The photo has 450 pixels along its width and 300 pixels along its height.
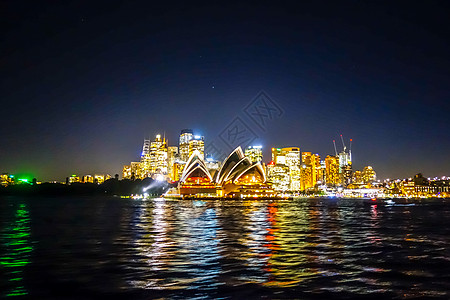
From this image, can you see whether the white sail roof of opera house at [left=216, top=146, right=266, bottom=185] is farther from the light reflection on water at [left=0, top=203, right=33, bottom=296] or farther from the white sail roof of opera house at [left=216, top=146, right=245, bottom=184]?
the light reflection on water at [left=0, top=203, right=33, bottom=296]

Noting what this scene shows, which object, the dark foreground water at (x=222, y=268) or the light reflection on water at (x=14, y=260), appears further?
the light reflection on water at (x=14, y=260)

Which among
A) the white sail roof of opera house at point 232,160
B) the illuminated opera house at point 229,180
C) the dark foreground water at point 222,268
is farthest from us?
the illuminated opera house at point 229,180

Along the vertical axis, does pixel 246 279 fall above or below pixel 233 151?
below

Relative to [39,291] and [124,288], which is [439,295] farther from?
[39,291]

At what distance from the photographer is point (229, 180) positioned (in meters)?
148

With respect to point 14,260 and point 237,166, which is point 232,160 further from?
point 14,260

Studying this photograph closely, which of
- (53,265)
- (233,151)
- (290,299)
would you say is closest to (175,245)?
(53,265)

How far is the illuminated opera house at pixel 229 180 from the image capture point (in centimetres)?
14262

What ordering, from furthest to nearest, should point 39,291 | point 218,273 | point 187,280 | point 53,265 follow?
point 53,265 < point 218,273 < point 187,280 < point 39,291

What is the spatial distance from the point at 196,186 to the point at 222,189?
9.79 m

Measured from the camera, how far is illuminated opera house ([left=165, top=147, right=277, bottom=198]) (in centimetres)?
14262

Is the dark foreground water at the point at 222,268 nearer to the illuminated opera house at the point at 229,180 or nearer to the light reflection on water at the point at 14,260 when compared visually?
the light reflection on water at the point at 14,260

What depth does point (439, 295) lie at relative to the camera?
1154 cm

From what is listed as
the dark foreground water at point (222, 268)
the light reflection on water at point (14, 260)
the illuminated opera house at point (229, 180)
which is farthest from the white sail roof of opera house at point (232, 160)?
the dark foreground water at point (222, 268)
